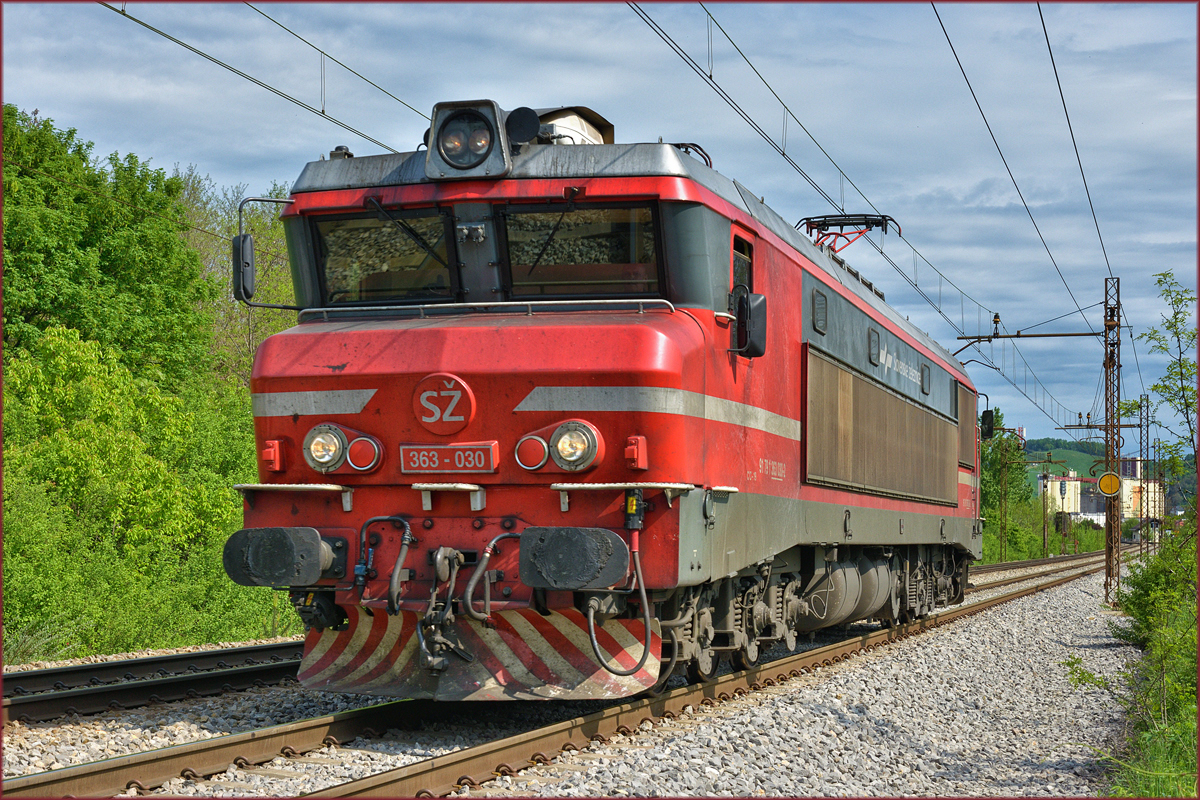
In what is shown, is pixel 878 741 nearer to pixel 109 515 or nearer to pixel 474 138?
pixel 474 138

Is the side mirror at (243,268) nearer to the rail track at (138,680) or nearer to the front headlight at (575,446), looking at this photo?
the front headlight at (575,446)

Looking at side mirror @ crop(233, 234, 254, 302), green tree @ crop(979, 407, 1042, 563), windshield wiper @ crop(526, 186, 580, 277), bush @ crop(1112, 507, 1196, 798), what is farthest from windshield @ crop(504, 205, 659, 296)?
green tree @ crop(979, 407, 1042, 563)

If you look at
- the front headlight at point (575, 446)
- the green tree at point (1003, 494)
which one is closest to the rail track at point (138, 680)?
the front headlight at point (575, 446)

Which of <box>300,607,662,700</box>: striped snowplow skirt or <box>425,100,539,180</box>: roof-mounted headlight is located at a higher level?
<box>425,100,539,180</box>: roof-mounted headlight

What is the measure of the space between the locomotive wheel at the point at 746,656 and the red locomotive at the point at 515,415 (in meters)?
0.72

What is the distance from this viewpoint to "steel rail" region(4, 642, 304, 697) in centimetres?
931

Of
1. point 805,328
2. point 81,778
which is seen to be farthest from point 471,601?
point 805,328

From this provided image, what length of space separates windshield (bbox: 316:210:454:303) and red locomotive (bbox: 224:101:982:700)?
2 centimetres

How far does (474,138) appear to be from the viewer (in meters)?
8.05

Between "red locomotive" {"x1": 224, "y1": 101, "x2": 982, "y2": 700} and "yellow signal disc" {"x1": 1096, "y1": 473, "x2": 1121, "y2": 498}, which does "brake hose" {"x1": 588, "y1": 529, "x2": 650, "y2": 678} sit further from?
"yellow signal disc" {"x1": 1096, "y1": 473, "x2": 1121, "y2": 498}

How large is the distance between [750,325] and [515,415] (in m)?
1.91

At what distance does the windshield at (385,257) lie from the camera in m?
8.23

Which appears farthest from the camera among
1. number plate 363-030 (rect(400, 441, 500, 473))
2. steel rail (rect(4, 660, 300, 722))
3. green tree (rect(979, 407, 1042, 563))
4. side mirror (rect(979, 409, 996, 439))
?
green tree (rect(979, 407, 1042, 563))

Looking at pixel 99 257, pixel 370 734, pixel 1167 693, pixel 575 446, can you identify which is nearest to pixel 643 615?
pixel 575 446
